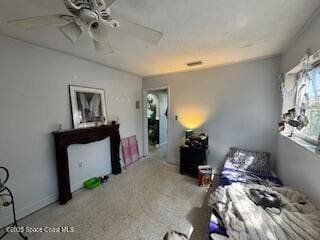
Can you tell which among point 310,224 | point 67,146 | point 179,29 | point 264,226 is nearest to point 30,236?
point 67,146

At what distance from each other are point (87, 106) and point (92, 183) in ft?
4.63

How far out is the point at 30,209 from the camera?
7.08 feet

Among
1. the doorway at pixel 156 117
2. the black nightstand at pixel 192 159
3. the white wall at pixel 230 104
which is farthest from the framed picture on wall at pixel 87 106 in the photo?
the doorway at pixel 156 117

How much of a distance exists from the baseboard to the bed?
91.7 inches

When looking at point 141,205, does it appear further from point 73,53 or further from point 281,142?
point 73,53

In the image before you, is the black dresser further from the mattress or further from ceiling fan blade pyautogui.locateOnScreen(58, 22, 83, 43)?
ceiling fan blade pyautogui.locateOnScreen(58, 22, 83, 43)

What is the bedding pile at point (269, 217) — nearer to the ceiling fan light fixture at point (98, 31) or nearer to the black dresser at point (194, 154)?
the black dresser at point (194, 154)

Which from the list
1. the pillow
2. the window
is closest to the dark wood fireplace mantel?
the pillow

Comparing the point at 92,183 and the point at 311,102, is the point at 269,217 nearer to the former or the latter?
the point at 311,102

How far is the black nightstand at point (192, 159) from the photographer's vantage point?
10.5 ft

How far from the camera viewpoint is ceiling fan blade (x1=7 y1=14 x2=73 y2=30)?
44.7 inches

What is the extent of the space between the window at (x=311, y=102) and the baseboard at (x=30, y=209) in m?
3.55

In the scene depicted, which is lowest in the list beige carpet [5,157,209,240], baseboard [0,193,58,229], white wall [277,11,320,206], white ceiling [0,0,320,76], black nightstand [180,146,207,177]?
beige carpet [5,157,209,240]

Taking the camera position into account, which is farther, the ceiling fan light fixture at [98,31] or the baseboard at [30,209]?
the baseboard at [30,209]
